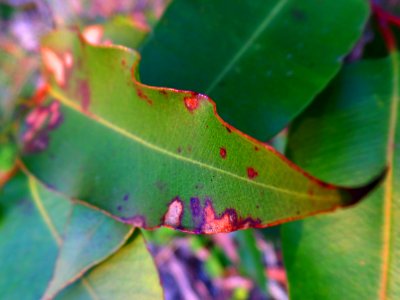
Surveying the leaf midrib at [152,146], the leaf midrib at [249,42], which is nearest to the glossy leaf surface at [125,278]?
the leaf midrib at [152,146]

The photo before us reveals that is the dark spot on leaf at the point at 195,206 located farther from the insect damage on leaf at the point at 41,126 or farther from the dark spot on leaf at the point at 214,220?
the insect damage on leaf at the point at 41,126

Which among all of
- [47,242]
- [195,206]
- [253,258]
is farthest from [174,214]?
[253,258]

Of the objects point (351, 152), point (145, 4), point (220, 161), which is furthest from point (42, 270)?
point (145, 4)

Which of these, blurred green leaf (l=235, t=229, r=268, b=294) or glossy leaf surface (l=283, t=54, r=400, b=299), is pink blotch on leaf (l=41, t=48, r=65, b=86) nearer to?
glossy leaf surface (l=283, t=54, r=400, b=299)

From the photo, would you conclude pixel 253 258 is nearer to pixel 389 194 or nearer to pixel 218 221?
pixel 389 194

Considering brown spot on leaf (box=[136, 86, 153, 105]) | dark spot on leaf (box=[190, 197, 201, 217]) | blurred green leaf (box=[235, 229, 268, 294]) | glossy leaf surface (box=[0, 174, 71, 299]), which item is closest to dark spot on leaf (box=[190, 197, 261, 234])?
dark spot on leaf (box=[190, 197, 201, 217])

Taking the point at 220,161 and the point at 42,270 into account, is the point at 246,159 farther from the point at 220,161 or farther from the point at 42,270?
the point at 42,270
